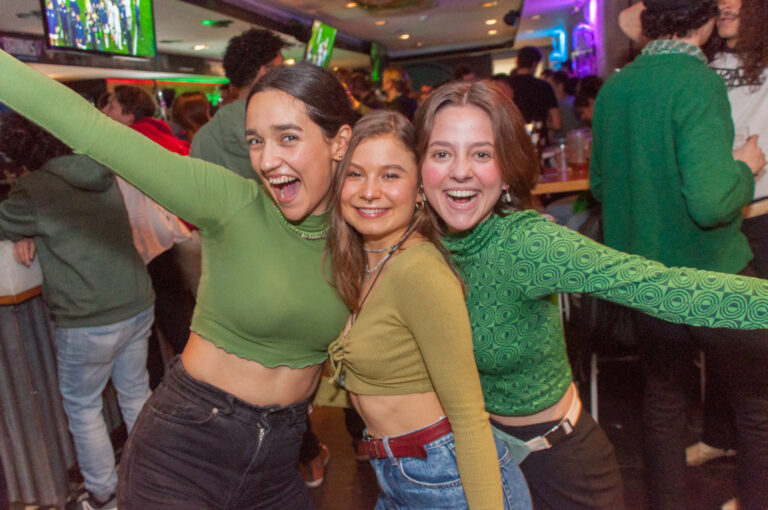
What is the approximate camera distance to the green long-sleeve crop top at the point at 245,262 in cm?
123

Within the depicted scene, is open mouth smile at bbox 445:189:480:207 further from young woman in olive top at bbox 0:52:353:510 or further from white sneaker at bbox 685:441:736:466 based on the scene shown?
white sneaker at bbox 685:441:736:466

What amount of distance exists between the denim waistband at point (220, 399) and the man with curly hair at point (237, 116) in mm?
1258

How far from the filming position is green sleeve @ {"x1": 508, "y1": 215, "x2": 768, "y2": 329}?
107cm

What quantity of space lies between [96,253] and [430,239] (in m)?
1.65

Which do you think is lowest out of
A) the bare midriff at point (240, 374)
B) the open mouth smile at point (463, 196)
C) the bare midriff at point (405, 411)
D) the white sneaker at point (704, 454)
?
the white sneaker at point (704, 454)

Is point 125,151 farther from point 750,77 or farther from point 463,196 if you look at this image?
point 750,77

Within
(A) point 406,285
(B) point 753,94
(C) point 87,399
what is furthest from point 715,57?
(C) point 87,399

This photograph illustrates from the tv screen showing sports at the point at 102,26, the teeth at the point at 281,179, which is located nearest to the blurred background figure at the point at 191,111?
the tv screen showing sports at the point at 102,26

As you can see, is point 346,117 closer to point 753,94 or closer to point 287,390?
point 287,390

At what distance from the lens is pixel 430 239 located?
4.76 ft

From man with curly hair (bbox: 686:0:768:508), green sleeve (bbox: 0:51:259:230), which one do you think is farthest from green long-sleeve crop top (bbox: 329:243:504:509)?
man with curly hair (bbox: 686:0:768:508)

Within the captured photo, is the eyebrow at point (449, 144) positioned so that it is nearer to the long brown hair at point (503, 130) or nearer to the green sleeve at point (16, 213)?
the long brown hair at point (503, 130)

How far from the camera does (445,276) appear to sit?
4.09ft

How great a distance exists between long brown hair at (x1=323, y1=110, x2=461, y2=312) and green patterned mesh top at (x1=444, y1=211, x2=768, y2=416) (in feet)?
0.29
